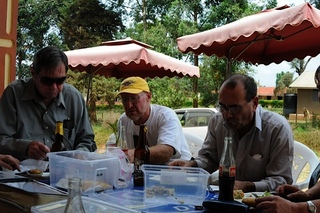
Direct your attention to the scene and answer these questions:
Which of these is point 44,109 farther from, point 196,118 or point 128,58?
point 196,118

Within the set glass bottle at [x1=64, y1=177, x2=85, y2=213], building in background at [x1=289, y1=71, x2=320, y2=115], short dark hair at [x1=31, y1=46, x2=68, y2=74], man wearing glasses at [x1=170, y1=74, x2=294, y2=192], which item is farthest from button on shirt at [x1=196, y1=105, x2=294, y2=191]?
building in background at [x1=289, y1=71, x2=320, y2=115]

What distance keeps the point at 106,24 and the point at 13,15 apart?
11.9 m

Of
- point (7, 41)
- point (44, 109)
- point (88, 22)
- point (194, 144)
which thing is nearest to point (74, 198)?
point (44, 109)

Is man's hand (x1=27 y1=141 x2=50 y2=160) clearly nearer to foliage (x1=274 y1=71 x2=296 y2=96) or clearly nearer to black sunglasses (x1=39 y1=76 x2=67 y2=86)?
black sunglasses (x1=39 y1=76 x2=67 y2=86)

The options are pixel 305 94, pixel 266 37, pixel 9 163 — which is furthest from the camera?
pixel 305 94

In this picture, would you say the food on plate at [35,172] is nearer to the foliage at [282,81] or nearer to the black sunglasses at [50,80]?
the black sunglasses at [50,80]

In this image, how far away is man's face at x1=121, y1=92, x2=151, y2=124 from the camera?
2.63 meters

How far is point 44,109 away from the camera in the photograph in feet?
8.34

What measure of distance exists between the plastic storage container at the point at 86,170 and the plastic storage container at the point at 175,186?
0.24 metres

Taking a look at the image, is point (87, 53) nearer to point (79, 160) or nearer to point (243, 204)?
point (79, 160)

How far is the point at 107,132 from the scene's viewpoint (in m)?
12.4

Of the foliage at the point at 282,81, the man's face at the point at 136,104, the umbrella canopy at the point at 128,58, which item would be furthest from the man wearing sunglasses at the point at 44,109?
the foliage at the point at 282,81

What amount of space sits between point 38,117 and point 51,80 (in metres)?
0.30

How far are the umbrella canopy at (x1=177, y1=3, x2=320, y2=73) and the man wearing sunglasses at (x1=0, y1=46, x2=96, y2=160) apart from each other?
85.2 inches
